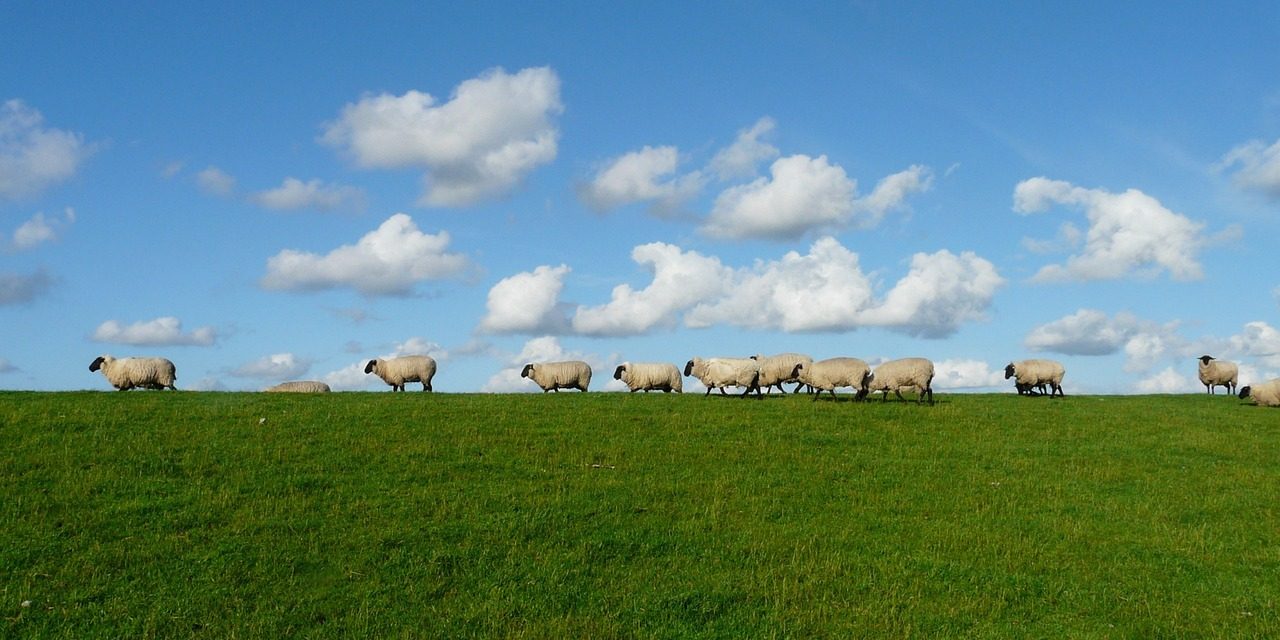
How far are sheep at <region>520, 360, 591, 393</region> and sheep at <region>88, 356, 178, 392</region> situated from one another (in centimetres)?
1624

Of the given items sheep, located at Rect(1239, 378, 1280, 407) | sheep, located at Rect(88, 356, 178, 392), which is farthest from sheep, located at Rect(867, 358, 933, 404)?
sheep, located at Rect(88, 356, 178, 392)

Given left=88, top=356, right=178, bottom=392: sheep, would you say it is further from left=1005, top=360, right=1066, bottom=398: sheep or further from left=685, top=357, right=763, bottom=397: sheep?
left=1005, top=360, right=1066, bottom=398: sheep

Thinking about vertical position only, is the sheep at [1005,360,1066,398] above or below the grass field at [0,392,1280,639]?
above

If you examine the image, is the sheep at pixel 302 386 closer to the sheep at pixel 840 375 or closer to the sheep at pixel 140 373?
the sheep at pixel 140 373

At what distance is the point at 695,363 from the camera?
43500 mm

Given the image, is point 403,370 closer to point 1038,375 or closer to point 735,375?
point 735,375

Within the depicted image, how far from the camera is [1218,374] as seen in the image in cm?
5153

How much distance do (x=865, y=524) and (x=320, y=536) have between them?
36.5 feet

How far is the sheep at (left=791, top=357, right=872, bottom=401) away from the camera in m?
36.0

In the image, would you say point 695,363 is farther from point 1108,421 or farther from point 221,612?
point 221,612

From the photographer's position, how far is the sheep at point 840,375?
118 feet

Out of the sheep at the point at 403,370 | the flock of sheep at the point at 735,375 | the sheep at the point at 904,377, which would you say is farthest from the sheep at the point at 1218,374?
the sheep at the point at 403,370

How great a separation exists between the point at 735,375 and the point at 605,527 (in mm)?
20424

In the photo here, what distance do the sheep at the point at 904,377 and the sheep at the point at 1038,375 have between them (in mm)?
8914
